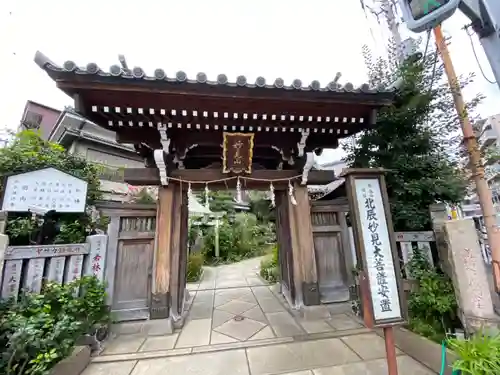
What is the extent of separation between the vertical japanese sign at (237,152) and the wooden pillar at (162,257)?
1.25 metres

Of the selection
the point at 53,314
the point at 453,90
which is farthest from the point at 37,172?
the point at 453,90

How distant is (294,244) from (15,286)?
4.26m

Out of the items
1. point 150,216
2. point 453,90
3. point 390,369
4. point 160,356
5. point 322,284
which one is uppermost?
point 453,90

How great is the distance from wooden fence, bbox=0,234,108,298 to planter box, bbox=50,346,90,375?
1.03 meters

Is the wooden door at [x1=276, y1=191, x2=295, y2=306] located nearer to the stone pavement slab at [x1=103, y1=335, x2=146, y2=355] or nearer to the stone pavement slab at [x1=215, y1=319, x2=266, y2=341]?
the stone pavement slab at [x1=215, y1=319, x2=266, y2=341]

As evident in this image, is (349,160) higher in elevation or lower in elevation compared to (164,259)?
higher

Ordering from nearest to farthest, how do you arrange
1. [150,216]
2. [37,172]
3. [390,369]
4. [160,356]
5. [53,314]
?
[390,369]
[53,314]
[160,356]
[37,172]
[150,216]

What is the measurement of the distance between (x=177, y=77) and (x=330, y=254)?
427 centimetres

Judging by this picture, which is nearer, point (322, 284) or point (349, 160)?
point (322, 284)

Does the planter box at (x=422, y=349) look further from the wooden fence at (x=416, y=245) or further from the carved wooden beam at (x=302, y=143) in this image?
the carved wooden beam at (x=302, y=143)

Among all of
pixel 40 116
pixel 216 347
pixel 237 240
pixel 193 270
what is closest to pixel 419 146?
pixel 216 347

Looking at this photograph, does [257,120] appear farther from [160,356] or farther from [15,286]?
[15,286]

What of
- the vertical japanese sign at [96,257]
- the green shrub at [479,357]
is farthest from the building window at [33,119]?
the green shrub at [479,357]

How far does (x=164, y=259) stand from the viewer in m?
4.00
